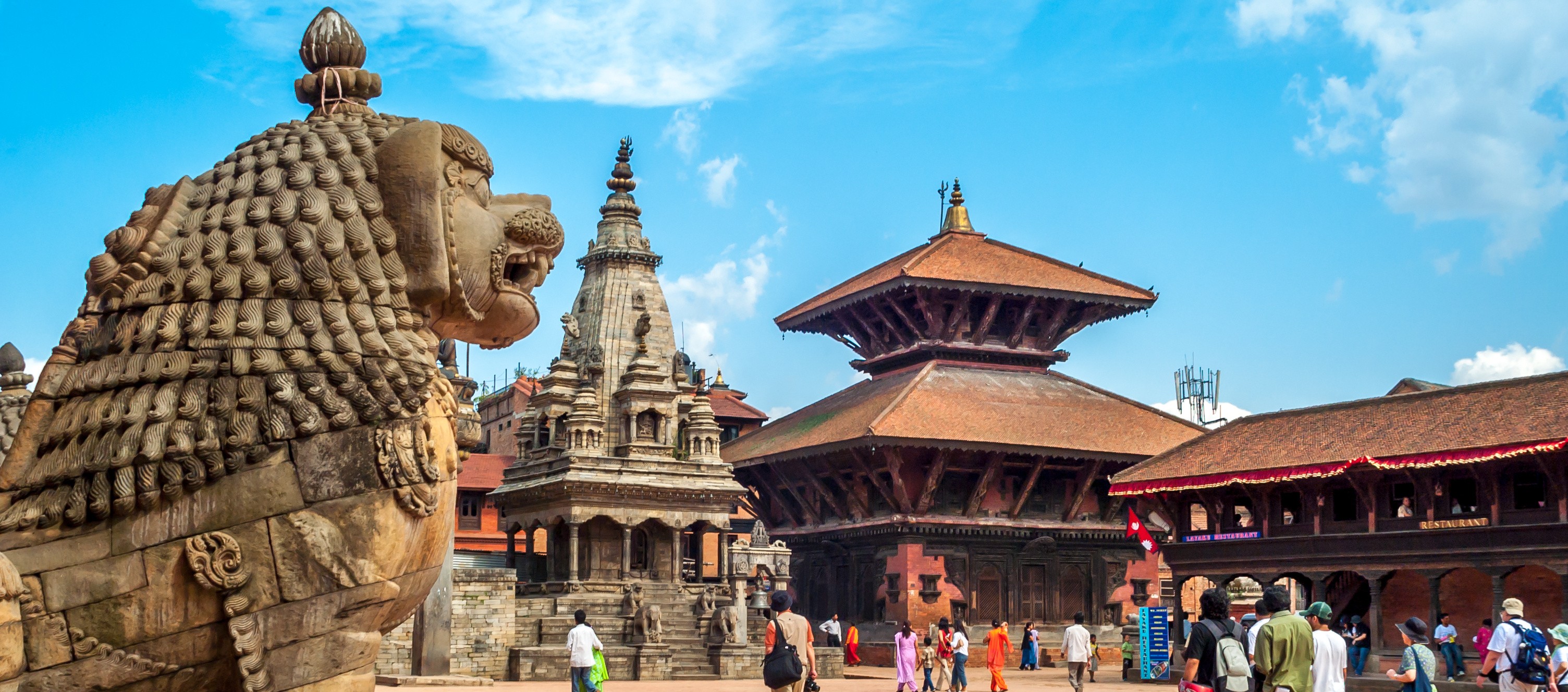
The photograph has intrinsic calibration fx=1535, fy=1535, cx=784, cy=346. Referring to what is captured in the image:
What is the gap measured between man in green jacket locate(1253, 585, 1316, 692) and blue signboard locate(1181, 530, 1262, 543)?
21.4 m

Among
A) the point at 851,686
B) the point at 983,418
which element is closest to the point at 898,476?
the point at 983,418

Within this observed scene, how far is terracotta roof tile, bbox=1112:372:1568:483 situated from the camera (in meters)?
25.5

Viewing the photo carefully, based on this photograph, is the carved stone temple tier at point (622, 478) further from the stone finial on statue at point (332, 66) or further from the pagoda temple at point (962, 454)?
the stone finial on statue at point (332, 66)

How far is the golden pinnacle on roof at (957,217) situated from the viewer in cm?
4312

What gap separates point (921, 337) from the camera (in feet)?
132

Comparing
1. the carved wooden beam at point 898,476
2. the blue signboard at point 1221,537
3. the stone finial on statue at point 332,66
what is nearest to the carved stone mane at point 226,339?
the stone finial on statue at point 332,66

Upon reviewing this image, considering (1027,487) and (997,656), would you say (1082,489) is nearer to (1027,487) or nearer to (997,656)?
(1027,487)

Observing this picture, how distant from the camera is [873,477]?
117 ft

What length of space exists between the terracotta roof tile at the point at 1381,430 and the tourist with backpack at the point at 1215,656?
17410 millimetres

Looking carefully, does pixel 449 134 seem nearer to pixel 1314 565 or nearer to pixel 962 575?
pixel 1314 565

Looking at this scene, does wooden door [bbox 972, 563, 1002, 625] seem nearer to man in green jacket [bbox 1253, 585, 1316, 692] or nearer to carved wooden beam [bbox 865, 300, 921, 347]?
carved wooden beam [bbox 865, 300, 921, 347]

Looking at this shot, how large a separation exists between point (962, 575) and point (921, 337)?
6.91 meters

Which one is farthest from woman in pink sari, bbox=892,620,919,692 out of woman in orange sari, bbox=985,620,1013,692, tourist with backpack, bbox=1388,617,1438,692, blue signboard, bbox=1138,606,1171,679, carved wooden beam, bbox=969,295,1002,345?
carved wooden beam, bbox=969,295,1002,345

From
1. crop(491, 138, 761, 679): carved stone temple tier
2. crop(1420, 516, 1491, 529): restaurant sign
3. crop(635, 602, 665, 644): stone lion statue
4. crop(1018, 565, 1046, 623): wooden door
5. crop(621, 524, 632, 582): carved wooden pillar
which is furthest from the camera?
crop(1018, 565, 1046, 623): wooden door
